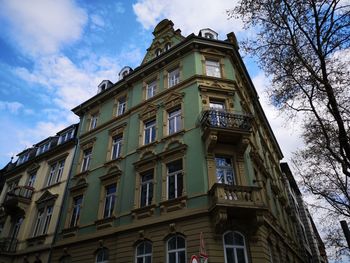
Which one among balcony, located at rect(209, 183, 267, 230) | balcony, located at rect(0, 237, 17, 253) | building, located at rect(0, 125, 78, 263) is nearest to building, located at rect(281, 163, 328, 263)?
balcony, located at rect(209, 183, 267, 230)

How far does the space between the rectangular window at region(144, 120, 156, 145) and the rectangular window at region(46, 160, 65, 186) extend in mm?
8402

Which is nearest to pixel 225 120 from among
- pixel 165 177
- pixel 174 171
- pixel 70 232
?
pixel 174 171

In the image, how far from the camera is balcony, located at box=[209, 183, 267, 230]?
10.6 meters

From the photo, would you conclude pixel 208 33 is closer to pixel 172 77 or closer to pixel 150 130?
pixel 172 77

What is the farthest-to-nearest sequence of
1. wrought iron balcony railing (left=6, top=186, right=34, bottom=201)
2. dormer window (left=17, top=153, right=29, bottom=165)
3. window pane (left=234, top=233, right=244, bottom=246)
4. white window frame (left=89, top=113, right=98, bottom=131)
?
dormer window (left=17, top=153, right=29, bottom=165) < white window frame (left=89, top=113, right=98, bottom=131) < wrought iron balcony railing (left=6, top=186, right=34, bottom=201) < window pane (left=234, top=233, right=244, bottom=246)

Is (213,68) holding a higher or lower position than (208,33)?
lower

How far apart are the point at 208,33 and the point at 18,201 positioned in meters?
18.9

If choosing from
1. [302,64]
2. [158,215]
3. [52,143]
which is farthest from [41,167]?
[302,64]

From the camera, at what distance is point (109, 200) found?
1582 centimetres

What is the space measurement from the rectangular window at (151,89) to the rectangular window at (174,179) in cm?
628

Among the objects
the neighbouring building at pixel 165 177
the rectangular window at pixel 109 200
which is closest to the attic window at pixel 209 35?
the neighbouring building at pixel 165 177

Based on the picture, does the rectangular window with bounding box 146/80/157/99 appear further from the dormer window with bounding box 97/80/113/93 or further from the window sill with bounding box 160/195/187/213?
the window sill with bounding box 160/195/187/213

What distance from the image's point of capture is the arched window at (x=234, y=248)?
10738 millimetres

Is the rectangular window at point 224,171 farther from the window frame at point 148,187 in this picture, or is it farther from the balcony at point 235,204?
the window frame at point 148,187
